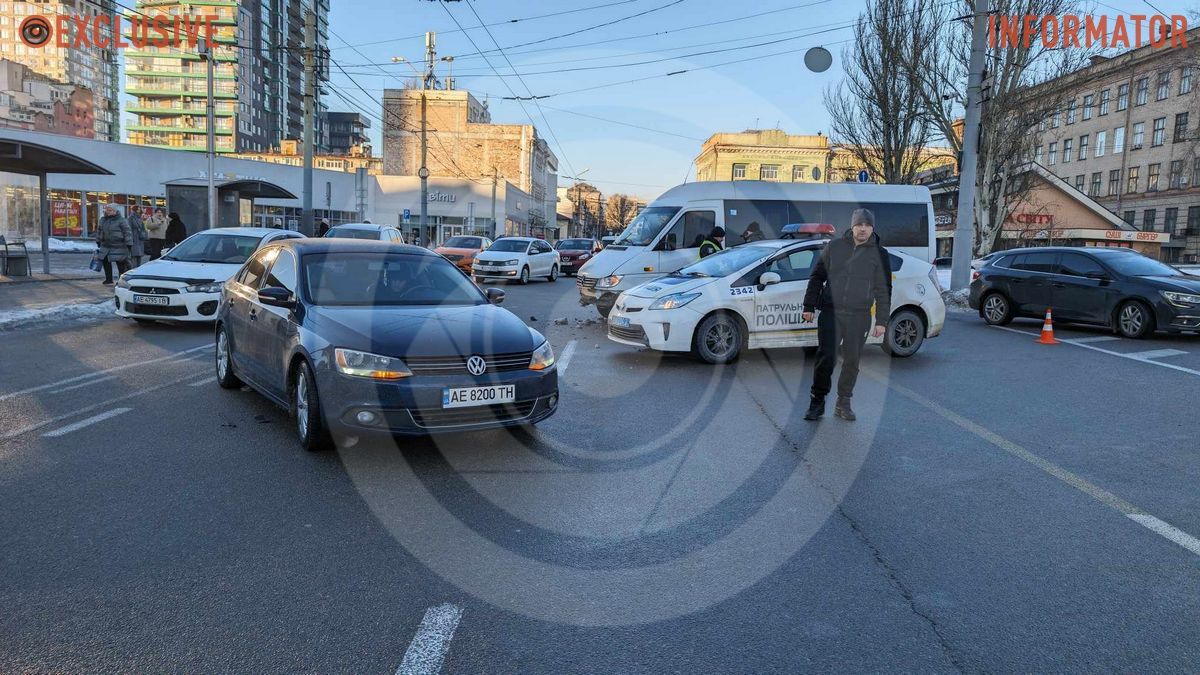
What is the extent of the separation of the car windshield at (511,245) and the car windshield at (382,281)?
65.2ft

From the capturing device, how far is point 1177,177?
52.1m

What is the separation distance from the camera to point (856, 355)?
7168 millimetres

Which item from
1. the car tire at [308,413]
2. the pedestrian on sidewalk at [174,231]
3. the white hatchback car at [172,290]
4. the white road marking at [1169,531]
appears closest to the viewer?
the white road marking at [1169,531]

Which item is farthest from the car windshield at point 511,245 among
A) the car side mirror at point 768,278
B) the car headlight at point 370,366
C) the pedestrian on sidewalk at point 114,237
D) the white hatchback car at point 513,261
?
the car headlight at point 370,366

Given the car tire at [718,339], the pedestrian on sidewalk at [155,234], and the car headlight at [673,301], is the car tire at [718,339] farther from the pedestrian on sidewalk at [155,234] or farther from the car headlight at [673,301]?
the pedestrian on sidewalk at [155,234]

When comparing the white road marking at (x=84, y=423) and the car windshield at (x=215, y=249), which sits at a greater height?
the car windshield at (x=215, y=249)

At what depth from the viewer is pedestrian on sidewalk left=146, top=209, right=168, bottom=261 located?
2391cm

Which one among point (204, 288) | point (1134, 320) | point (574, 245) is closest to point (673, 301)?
point (204, 288)

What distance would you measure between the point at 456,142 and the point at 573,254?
53396mm

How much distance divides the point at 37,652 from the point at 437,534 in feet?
5.83

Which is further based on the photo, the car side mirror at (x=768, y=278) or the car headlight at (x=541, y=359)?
the car side mirror at (x=768, y=278)

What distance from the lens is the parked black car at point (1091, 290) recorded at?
12930mm

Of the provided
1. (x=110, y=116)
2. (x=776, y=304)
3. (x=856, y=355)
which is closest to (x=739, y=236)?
(x=776, y=304)

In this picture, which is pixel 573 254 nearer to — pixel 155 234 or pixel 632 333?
pixel 155 234
